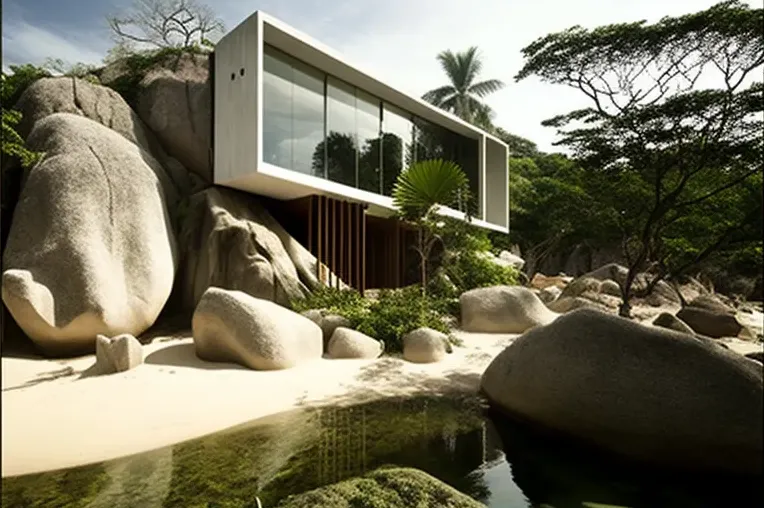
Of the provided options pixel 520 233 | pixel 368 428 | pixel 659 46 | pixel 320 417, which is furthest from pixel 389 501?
pixel 520 233

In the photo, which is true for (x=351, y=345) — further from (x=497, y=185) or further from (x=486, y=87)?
(x=497, y=185)

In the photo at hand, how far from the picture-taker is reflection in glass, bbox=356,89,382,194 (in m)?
9.89

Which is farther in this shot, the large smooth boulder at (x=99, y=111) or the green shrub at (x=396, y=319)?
the large smooth boulder at (x=99, y=111)

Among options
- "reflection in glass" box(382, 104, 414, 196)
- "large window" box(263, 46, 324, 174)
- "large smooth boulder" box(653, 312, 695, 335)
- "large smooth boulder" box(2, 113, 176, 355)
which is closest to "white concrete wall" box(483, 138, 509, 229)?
"reflection in glass" box(382, 104, 414, 196)

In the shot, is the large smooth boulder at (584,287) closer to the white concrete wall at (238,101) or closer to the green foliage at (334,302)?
the green foliage at (334,302)

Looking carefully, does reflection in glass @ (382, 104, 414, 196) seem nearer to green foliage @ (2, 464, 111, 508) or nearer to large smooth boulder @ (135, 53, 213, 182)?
large smooth boulder @ (135, 53, 213, 182)

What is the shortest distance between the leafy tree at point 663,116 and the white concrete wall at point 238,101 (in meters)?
6.01

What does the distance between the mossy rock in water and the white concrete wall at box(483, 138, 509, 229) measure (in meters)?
12.5

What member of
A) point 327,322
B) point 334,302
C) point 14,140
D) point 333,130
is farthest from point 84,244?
point 333,130

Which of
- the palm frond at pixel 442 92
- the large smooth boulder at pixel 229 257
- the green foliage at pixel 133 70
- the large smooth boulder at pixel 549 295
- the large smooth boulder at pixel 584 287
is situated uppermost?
the green foliage at pixel 133 70

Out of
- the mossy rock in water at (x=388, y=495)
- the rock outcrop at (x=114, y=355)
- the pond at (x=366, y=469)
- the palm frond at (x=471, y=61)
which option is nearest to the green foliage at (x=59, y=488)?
the pond at (x=366, y=469)

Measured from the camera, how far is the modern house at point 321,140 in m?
7.74

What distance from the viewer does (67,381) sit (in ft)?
13.9

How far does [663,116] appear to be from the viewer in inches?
89.9
